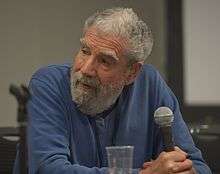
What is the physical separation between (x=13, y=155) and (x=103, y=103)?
0.46 meters

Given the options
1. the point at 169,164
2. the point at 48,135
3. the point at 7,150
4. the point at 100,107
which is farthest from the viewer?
the point at 7,150

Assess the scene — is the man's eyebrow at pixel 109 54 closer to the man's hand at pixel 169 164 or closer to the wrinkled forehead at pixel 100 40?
the wrinkled forehead at pixel 100 40

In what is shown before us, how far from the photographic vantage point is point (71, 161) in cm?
154

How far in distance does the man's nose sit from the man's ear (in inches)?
6.2

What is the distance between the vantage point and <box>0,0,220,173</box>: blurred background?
309 centimetres

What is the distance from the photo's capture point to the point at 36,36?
10.3ft

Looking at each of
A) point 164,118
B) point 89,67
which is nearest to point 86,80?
point 89,67

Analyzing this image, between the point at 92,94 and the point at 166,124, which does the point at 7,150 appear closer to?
the point at 92,94

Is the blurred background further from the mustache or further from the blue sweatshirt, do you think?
the mustache

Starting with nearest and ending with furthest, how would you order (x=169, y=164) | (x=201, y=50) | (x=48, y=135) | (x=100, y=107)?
1. (x=169, y=164)
2. (x=48, y=135)
3. (x=100, y=107)
4. (x=201, y=50)

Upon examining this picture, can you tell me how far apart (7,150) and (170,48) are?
5.28ft

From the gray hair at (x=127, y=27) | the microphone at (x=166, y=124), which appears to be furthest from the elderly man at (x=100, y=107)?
the microphone at (x=166, y=124)

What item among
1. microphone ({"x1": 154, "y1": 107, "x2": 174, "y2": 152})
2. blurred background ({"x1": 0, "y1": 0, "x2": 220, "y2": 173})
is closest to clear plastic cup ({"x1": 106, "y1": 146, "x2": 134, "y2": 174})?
microphone ({"x1": 154, "y1": 107, "x2": 174, "y2": 152})

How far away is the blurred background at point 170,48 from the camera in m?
3.09
